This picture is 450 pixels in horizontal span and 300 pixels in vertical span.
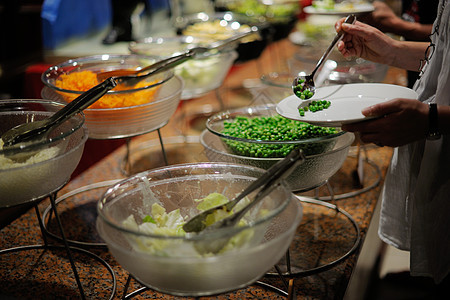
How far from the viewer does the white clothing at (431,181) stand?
1.20 metres

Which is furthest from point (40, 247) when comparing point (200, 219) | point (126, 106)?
point (200, 219)

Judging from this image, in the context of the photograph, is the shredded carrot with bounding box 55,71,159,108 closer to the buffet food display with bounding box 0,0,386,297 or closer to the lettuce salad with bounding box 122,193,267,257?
the buffet food display with bounding box 0,0,386,297

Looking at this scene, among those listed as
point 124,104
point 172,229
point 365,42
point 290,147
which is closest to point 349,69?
point 365,42

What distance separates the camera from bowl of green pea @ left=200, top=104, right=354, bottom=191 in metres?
1.13

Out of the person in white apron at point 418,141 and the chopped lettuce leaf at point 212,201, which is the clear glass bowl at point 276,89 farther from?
the chopped lettuce leaf at point 212,201

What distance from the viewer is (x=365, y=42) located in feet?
4.53

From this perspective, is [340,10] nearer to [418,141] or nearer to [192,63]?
[192,63]

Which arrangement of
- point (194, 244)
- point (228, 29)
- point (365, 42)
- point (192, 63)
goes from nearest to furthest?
point (194, 244) < point (365, 42) < point (192, 63) < point (228, 29)

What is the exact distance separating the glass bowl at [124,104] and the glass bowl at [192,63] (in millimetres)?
491

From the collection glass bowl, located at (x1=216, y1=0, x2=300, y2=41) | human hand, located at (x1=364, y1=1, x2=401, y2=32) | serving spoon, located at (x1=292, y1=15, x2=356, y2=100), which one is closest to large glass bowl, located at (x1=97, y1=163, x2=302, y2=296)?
serving spoon, located at (x1=292, y1=15, x2=356, y2=100)

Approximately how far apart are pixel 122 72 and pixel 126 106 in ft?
0.61

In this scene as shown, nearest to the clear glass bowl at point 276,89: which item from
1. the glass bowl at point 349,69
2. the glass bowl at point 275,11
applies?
the glass bowl at point 349,69

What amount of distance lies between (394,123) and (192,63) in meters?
1.15

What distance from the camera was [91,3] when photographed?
3.21m
